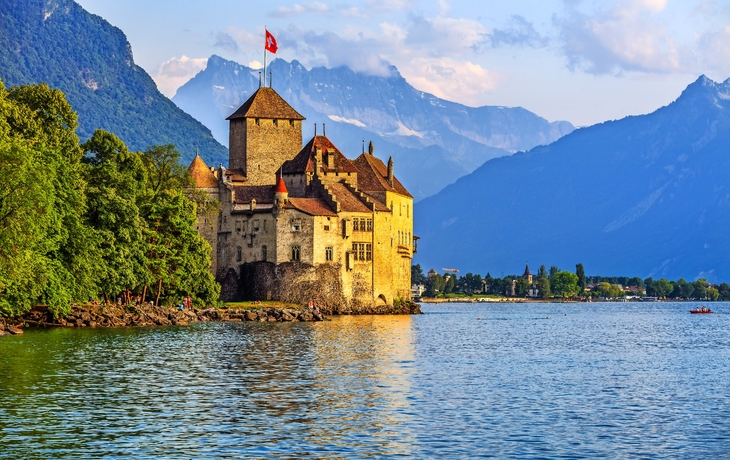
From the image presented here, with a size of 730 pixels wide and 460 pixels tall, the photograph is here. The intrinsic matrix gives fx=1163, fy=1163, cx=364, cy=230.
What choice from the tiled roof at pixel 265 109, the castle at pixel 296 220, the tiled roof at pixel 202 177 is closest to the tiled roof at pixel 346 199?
the castle at pixel 296 220

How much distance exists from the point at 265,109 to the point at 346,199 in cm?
1838

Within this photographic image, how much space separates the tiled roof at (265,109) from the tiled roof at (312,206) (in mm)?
16494

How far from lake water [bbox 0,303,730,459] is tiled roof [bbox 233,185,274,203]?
1812 inches

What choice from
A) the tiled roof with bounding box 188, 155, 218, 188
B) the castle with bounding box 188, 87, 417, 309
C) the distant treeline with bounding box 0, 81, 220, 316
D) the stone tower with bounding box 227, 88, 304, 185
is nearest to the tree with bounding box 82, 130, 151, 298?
the distant treeline with bounding box 0, 81, 220, 316

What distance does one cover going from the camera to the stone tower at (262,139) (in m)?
130

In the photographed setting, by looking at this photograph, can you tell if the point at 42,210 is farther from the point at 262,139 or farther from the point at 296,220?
the point at 262,139

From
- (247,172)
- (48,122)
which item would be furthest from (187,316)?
(247,172)

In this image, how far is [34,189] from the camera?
6291 cm

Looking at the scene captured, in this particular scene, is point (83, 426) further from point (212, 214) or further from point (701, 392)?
point (212, 214)

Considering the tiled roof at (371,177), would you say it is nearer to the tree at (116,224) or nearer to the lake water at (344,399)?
the tree at (116,224)

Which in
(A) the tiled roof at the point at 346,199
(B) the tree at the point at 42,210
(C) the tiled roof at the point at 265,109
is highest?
(C) the tiled roof at the point at 265,109

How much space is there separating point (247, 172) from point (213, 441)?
3861 inches

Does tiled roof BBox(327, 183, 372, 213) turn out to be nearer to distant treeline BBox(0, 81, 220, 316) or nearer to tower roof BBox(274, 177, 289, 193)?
tower roof BBox(274, 177, 289, 193)

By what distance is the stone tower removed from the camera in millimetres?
130375
